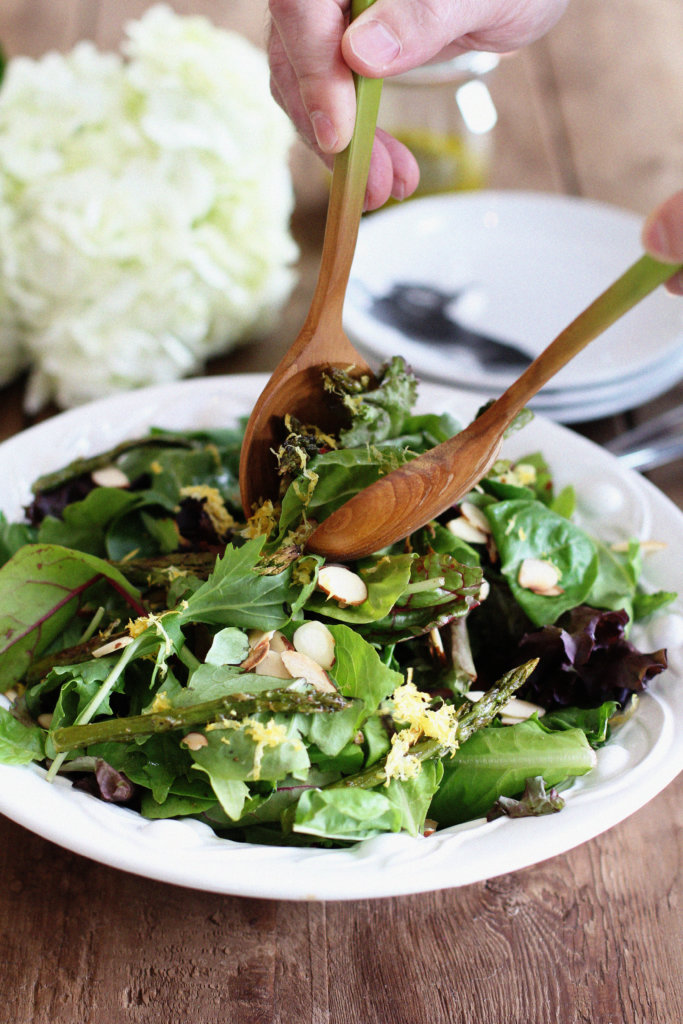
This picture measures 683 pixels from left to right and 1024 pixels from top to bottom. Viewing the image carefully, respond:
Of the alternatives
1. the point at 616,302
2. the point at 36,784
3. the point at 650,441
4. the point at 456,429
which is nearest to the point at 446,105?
the point at 650,441

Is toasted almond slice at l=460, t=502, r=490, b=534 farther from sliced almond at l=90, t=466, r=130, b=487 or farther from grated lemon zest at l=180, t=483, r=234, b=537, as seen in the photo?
sliced almond at l=90, t=466, r=130, b=487

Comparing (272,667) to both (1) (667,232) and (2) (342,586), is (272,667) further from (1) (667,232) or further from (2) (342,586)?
(1) (667,232)

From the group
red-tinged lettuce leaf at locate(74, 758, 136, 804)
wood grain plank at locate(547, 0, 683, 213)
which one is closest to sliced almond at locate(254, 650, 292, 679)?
red-tinged lettuce leaf at locate(74, 758, 136, 804)

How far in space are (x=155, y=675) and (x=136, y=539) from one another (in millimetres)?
432

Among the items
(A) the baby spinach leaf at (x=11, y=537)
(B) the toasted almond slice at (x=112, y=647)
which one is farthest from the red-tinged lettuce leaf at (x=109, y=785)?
(A) the baby spinach leaf at (x=11, y=537)

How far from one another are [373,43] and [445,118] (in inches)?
59.9

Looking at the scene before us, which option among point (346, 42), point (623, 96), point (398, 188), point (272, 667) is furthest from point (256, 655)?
point (623, 96)

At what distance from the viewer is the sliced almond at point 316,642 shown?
1152mm

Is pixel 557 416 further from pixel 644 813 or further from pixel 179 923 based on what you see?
pixel 179 923

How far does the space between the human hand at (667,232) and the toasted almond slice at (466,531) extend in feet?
1.79

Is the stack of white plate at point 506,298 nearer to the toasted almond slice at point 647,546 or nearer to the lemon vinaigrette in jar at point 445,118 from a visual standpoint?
the lemon vinaigrette in jar at point 445,118

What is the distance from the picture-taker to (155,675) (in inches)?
43.6

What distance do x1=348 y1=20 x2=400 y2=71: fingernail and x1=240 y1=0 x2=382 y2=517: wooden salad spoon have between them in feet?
0.12

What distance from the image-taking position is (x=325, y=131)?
1.15 metres
